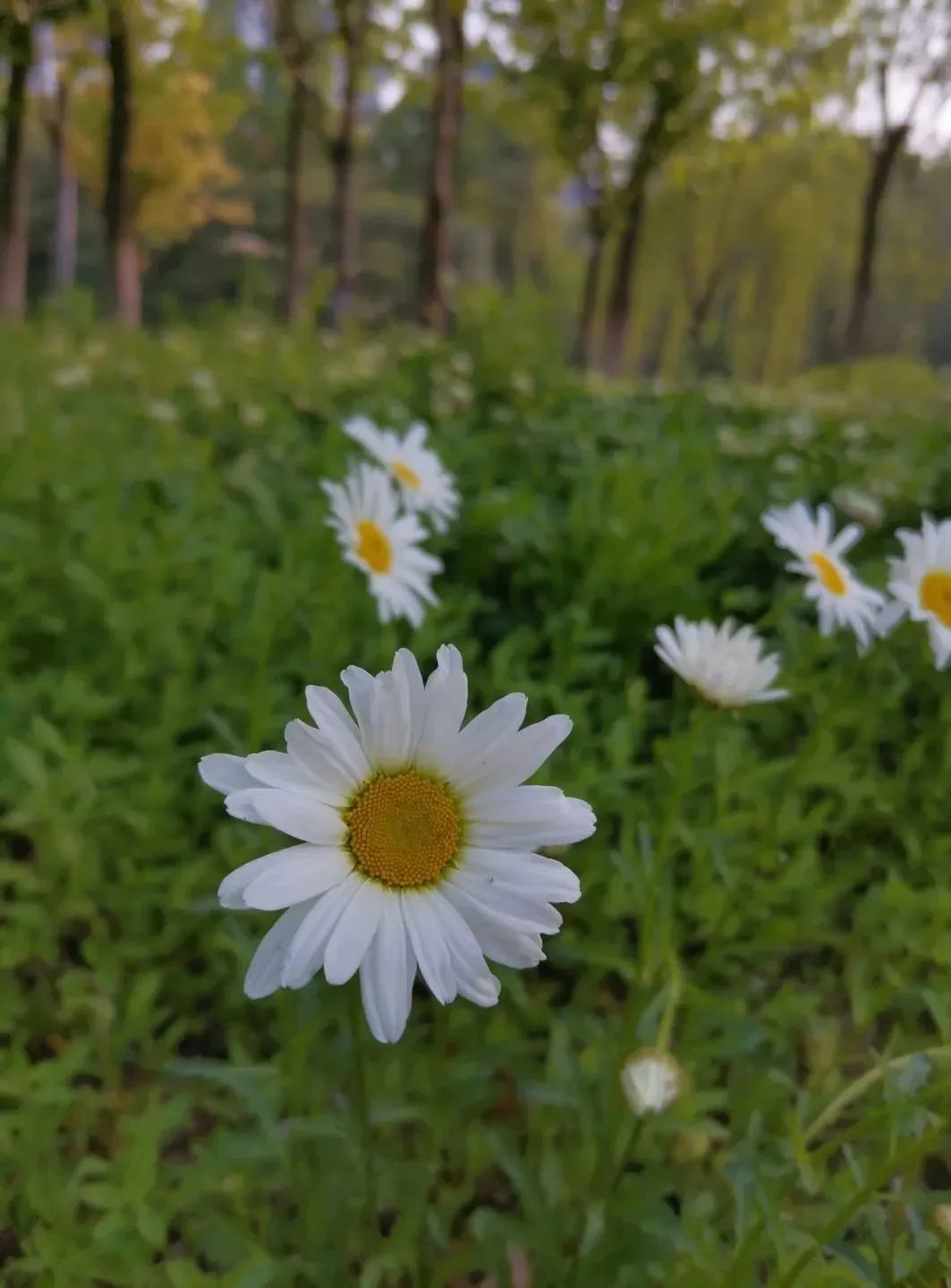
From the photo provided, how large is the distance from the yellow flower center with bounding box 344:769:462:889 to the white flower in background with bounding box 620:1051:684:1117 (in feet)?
0.91

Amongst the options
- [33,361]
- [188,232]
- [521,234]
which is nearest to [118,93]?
[33,361]

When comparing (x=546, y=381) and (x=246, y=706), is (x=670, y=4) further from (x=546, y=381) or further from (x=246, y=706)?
(x=246, y=706)

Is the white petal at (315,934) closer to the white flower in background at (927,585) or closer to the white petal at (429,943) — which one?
the white petal at (429,943)

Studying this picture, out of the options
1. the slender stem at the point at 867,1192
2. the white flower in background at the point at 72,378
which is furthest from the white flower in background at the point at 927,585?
the white flower in background at the point at 72,378

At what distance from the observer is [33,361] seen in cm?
283

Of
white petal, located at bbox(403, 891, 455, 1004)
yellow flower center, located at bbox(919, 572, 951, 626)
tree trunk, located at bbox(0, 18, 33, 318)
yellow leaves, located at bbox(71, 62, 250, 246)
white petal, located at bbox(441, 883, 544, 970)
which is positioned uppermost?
yellow leaves, located at bbox(71, 62, 250, 246)

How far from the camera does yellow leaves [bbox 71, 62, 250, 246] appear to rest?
7773 millimetres

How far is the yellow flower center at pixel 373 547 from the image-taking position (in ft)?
3.53

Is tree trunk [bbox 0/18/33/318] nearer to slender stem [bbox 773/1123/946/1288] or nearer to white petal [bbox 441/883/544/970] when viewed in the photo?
white petal [bbox 441/883/544/970]

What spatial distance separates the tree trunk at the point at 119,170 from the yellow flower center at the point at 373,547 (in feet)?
15.6

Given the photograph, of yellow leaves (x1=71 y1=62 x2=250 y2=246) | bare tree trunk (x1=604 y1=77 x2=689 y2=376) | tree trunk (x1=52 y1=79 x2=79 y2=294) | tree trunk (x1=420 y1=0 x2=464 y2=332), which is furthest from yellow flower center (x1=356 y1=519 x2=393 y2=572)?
bare tree trunk (x1=604 y1=77 x2=689 y2=376)

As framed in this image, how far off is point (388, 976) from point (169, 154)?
11.1 metres

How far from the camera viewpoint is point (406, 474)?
4.07 ft

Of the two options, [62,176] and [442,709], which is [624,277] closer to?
[62,176]
